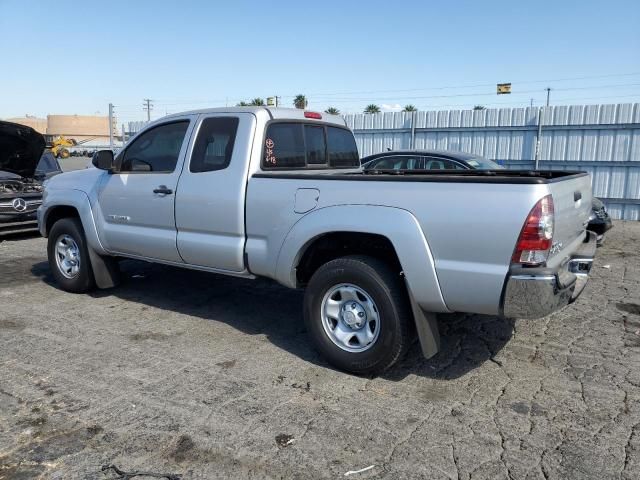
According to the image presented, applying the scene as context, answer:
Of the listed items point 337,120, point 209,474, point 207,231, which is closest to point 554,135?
point 337,120

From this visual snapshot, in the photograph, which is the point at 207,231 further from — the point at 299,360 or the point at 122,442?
the point at 122,442

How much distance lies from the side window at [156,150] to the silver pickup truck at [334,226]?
0.05ft

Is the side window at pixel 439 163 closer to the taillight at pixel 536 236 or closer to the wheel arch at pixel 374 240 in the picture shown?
the wheel arch at pixel 374 240

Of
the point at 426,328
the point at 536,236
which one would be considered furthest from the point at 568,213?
the point at 426,328

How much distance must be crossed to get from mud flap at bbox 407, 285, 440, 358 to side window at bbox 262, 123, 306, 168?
71.8 inches

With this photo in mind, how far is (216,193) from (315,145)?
49.5 inches

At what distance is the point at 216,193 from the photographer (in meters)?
4.70

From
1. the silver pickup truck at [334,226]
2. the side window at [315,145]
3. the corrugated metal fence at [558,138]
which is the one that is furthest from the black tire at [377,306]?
the corrugated metal fence at [558,138]

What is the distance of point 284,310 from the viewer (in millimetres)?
5793

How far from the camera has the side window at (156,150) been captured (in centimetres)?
521

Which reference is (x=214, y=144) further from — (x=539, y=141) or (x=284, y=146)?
(x=539, y=141)

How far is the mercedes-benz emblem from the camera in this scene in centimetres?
918

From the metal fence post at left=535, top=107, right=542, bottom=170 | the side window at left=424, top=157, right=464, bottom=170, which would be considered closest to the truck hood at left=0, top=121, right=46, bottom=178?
the side window at left=424, top=157, right=464, bottom=170

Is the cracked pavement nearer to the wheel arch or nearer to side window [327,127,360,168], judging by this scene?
the wheel arch
